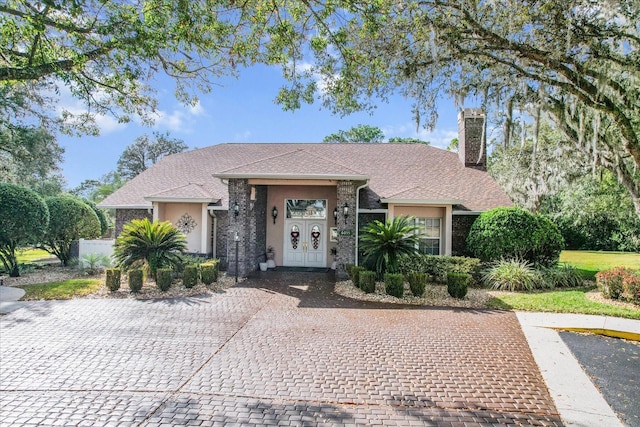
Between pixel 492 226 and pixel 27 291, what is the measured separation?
551 inches

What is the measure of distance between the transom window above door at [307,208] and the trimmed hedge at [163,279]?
568 centimetres

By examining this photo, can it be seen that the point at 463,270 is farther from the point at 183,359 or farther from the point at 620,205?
the point at 620,205

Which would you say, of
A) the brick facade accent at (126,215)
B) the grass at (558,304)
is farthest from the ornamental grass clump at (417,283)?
the brick facade accent at (126,215)

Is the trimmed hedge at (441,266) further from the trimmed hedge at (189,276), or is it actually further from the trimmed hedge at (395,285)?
the trimmed hedge at (189,276)

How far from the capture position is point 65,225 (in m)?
14.5

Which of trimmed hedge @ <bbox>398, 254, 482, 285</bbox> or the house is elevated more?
the house

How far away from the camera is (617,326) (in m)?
7.38

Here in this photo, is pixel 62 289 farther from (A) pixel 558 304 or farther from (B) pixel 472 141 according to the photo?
(B) pixel 472 141

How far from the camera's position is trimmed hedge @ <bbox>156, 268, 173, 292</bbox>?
994 centimetres

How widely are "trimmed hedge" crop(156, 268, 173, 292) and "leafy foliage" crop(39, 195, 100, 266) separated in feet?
22.5

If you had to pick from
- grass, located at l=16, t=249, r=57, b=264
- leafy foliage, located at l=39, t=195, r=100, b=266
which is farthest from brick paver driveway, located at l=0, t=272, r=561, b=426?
grass, located at l=16, t=249, r=57, b=264

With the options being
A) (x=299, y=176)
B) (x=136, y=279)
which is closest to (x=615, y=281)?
(x=299, y=176)

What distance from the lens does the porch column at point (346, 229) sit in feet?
39.2

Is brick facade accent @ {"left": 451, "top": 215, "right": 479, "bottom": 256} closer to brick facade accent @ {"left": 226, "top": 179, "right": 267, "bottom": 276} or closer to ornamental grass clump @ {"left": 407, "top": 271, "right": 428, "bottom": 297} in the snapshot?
ornamental grass clump @ {"left": 407, "top": 271, "right": 428, "bottom": 297}
